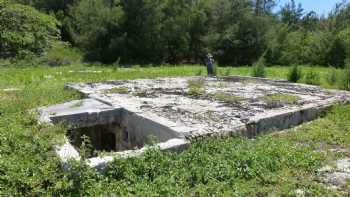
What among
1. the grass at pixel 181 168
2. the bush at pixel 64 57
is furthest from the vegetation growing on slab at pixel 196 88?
the bush at pixel 64 57

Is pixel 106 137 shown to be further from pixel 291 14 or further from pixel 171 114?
pixel 291 14

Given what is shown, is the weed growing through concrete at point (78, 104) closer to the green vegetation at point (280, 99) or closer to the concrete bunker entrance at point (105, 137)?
the concrete bunker entrance at point (105, 137)

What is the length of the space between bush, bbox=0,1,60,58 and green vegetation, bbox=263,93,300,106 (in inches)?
182

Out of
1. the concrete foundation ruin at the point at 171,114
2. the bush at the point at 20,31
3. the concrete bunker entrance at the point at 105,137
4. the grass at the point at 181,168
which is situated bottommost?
the concrete bunker entrance at the point at 105,137

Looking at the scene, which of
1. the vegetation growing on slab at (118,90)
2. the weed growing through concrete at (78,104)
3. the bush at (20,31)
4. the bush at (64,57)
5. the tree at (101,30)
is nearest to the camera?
the bush at (20,31)

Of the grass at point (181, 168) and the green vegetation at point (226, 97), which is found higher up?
the green vegetation at point (226, 97)

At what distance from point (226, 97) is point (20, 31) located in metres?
4.40

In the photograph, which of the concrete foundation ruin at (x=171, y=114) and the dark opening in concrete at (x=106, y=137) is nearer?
the concrete foundation ruin at (x=171, y=114)

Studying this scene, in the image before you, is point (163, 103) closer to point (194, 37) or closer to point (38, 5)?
point (194, 37)

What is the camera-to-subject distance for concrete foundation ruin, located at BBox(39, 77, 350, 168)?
536 cm

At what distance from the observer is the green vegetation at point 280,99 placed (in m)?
7.32

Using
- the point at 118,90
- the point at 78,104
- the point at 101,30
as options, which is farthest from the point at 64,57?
the point at 78,104

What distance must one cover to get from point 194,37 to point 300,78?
1699 cm

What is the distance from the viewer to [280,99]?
7703 mm
